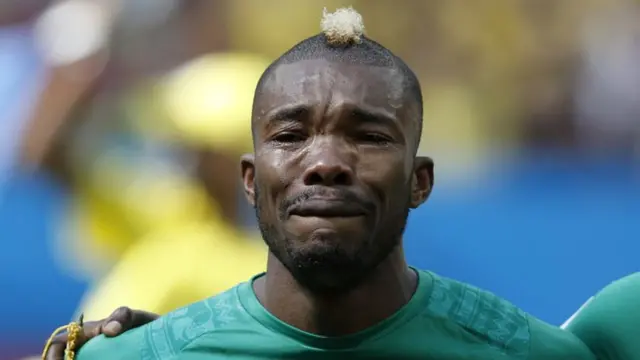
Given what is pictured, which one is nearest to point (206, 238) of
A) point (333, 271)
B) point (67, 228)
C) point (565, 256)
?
point (67, 228)

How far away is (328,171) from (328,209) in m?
0.04

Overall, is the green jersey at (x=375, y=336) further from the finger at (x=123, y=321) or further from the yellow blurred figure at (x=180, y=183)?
the yellow blurred figure at (x=180, y=183)

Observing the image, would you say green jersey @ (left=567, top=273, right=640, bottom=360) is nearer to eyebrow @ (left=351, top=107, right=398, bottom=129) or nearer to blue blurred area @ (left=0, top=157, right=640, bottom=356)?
eyebrow @ (left=351, top=107, right=398, bottom=129)

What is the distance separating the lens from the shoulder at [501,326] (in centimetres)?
102

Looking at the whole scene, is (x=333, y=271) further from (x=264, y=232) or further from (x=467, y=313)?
(x=467, y=313)

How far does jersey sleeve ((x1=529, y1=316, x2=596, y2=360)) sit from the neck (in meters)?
0.16

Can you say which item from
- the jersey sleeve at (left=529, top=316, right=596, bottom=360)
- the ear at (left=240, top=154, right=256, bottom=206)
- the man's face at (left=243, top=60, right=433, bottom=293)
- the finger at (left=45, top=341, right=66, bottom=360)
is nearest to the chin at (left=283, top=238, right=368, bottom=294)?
the man's face at (left=243, top=60, right=433, bottom=293)

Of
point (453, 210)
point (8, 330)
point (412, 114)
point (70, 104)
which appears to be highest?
point (70, 104)

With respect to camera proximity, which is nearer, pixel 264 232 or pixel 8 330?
pixel 264 232

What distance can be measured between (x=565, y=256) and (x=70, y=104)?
1.13 metres

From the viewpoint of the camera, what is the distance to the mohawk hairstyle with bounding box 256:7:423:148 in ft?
3.27

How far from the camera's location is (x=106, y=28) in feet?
6.36

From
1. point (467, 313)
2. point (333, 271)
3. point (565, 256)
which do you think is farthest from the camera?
point (565, 256)

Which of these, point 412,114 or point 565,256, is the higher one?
point 412,114
